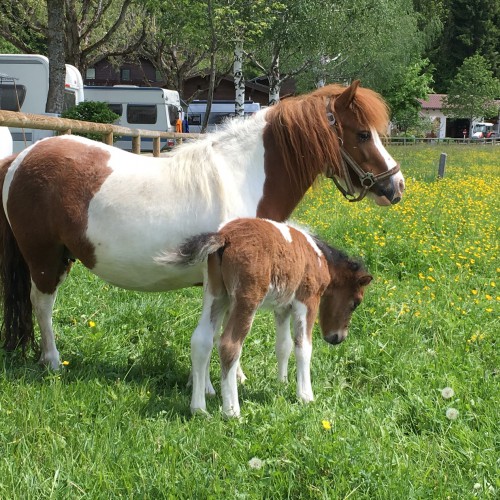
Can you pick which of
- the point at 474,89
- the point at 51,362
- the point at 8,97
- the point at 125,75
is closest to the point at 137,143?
the point at 51,362

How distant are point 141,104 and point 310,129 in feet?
76.4

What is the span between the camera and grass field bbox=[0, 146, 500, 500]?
2.65 m

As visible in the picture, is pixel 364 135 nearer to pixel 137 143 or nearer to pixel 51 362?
pixel 51 362

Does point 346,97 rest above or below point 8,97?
above

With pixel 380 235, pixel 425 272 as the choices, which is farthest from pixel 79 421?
pixel 380 235

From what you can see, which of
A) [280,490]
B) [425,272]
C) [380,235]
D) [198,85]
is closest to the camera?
[280,490]

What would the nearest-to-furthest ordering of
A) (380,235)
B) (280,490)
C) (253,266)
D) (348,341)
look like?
(280,490), (253,266), (348,341), (380,235)

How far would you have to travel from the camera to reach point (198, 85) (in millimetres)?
45906

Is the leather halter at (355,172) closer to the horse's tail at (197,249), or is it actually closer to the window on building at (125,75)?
the horse's tail at (197,249)

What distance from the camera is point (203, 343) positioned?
3291 millimetres

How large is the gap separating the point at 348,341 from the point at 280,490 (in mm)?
2060

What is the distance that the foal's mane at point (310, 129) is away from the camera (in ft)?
12.0

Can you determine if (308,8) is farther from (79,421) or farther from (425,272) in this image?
(79,421)

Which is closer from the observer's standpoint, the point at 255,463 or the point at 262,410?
the point at 255,463
